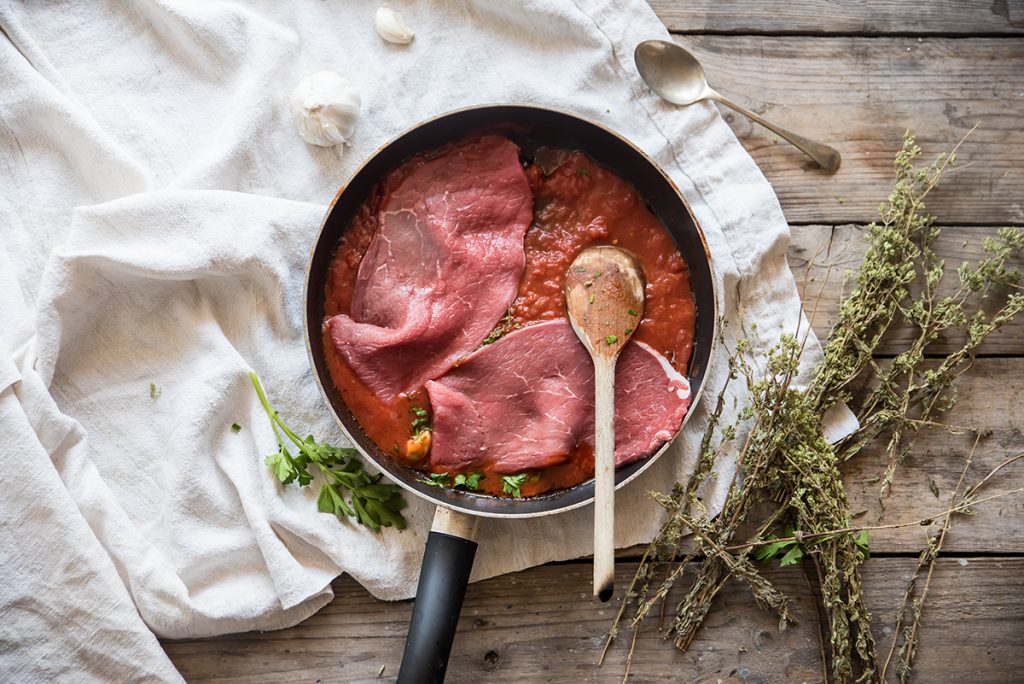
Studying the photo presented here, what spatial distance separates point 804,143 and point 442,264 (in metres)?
1.09

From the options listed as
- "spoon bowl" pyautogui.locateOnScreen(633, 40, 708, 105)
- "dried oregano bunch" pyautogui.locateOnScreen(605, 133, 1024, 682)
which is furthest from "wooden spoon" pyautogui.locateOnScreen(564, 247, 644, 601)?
"spoon bowl" pyautogui.locateOnScreen(633, 40, 708, 105)

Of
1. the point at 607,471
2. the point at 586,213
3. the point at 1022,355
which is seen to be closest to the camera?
the point at 607,471

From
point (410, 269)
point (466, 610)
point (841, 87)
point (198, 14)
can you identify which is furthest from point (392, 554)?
point (841, 87)

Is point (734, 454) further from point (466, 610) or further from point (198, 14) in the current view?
point (198, 14)

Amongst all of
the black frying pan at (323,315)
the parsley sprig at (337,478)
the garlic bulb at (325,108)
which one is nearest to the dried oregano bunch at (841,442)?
the black frying pan at (323,315)

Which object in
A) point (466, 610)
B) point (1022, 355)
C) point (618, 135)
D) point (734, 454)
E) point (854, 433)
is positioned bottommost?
point (466, 610)

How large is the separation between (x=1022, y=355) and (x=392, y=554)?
1917 mm

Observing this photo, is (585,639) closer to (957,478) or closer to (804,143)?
(957,478)

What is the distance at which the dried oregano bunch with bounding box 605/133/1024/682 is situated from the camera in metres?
1.97

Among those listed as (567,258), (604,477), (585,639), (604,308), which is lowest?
(585,639)

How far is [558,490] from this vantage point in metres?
2.06

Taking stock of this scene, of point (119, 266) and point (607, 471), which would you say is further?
point (119, 266)

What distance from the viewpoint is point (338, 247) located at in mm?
2107

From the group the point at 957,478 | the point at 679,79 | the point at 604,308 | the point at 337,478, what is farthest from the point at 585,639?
the point at 679,79
